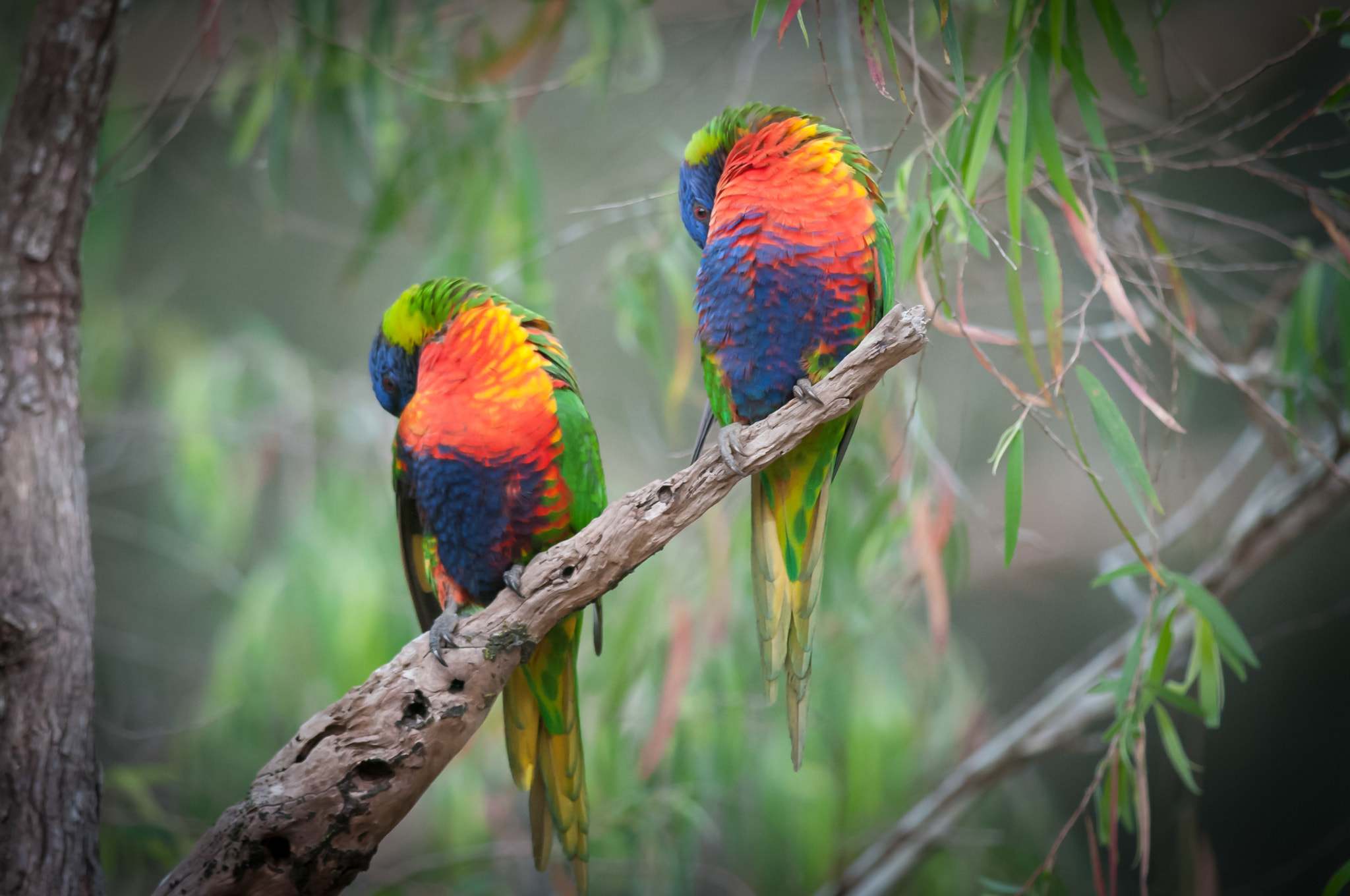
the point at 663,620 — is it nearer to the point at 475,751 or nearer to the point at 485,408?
the point at 475,751

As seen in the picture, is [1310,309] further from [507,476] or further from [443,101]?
[443,101]

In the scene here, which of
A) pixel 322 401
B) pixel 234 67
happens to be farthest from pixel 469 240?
pixel 234 67

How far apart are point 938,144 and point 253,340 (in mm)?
2026

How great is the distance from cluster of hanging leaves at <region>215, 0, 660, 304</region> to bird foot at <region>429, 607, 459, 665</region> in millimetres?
977

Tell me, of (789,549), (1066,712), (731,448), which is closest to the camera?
(731,448)

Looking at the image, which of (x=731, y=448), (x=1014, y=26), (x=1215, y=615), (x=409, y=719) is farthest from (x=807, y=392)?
(x=1215, y=615)

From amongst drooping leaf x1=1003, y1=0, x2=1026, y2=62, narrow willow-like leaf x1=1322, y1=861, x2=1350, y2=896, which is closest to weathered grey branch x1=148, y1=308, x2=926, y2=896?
drooping leaf x1=1003, y1=0, x2=1026, y2=62

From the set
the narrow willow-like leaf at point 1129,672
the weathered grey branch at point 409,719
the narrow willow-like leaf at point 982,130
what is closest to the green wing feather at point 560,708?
the weathered grey branch at point 409,719

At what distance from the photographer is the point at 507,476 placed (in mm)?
1214

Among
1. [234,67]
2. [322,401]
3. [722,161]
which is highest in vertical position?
[234,67]

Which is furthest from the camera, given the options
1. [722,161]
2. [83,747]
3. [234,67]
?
[234,67]

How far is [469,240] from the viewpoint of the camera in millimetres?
2012

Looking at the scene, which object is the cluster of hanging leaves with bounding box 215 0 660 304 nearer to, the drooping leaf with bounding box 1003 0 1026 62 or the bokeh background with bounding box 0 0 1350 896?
the bokeh background with bounding box 0 0 1350 896

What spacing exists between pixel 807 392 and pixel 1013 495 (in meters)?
0.39
